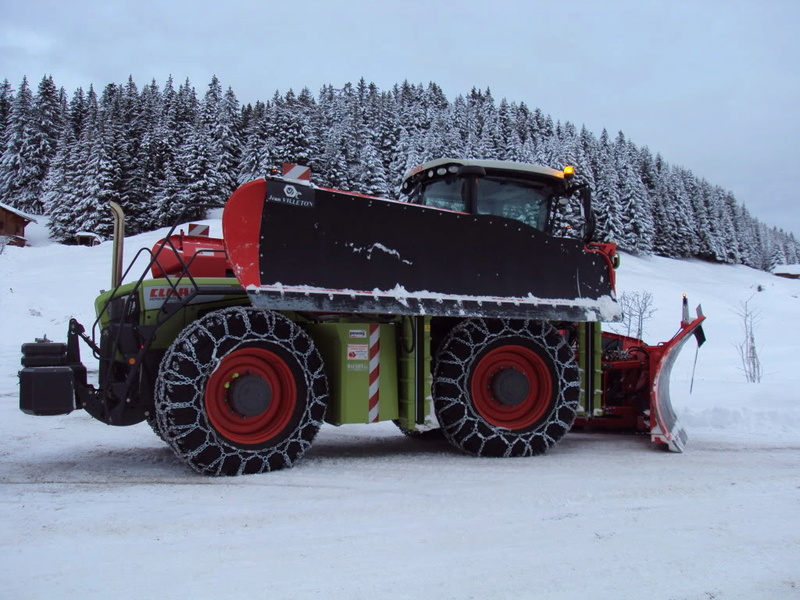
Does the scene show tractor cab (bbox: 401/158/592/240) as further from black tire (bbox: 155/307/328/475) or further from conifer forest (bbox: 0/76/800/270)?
conifer forest (bbox: 0/76/800/270)

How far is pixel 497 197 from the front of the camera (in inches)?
267

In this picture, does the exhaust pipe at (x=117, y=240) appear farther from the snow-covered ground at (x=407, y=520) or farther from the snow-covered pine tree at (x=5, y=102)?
the snow-covered pine tree at (x=5, y=102)

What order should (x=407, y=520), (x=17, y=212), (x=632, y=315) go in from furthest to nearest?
1. (x=17, y=212)
2. (x=632, y=315)
3. (x=407, y=520)

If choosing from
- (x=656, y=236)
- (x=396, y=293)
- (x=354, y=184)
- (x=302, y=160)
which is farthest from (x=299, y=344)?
(x=656, y=236)

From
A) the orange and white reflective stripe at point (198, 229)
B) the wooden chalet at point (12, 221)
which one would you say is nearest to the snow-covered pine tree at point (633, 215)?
the wooden chalet at point (12, 221)

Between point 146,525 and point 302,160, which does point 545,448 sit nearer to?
point 146,525

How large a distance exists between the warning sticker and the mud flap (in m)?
3.08

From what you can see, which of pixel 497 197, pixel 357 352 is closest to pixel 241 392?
pixel 357 352

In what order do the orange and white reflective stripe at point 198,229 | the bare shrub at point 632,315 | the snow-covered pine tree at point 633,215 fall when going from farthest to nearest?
the snow-covered pine tree at point 633,215, the bare shrub at point 632,315, the orange and white reflective stripe at point 198,229

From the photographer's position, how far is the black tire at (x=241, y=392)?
16.7ft

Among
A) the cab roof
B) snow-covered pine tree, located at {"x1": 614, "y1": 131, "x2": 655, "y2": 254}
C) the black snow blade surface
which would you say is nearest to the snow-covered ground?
the black snow blade surface

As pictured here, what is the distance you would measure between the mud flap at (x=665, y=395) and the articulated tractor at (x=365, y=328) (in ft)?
0.09

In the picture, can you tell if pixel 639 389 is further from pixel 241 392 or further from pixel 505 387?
pixel 241 392

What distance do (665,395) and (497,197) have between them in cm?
279
